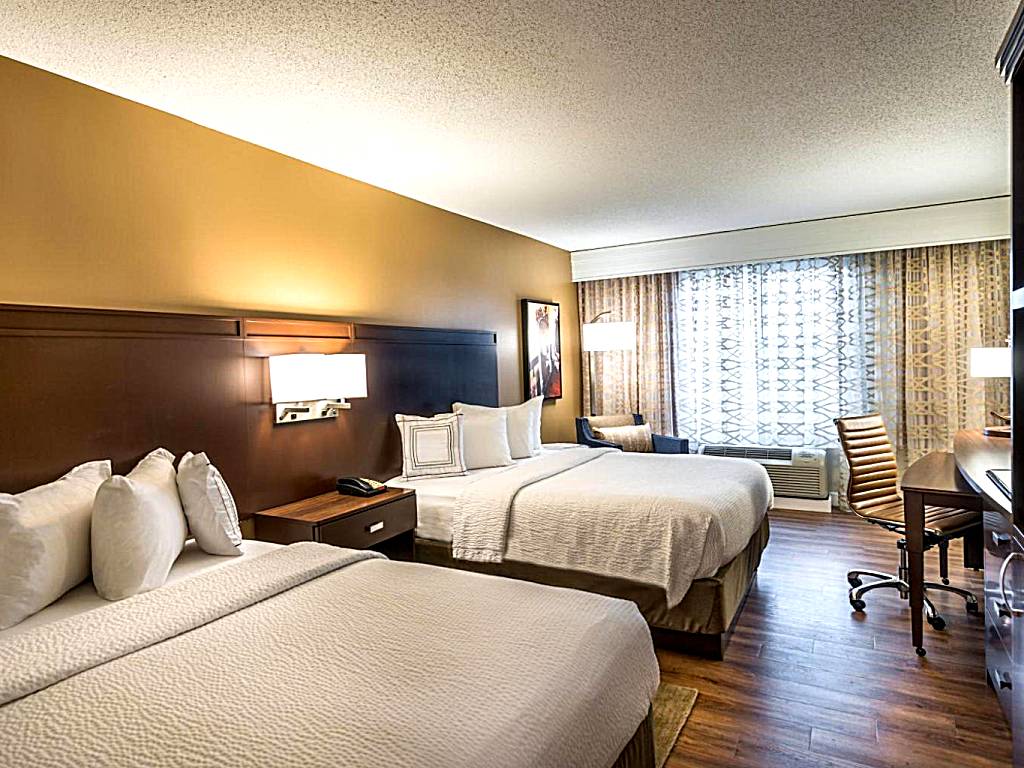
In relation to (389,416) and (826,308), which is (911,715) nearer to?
(389,416)

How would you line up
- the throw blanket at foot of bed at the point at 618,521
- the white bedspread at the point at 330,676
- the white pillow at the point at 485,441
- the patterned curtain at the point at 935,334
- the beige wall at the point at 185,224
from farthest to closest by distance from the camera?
the patterned curtain at the point at 935,334 < the white pillow at the point at 485,441 < the throw blanket at foot of bed at the point at 618,521 < the beige wall at the point at 185,224 < the white bedspread at the point at 330,676

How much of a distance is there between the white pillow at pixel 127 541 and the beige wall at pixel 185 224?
927 mm

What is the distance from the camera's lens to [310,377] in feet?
10.2

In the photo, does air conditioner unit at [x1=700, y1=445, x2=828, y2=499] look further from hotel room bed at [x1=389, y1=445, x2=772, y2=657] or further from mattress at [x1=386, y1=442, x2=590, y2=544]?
mattress at [x1=386, y1=442, x2=590, y2=544]

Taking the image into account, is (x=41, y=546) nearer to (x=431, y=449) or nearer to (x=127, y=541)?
(x=127, y=541)

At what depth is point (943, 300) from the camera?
5.09 m

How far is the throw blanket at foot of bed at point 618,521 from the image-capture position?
287 centimetres

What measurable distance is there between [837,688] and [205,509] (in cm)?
252

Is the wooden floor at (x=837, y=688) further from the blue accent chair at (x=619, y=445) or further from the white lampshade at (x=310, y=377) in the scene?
the white lampshade at (x=310, y=377)

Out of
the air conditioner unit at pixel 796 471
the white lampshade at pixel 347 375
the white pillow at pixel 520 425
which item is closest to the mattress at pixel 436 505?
the white lampshade at pixel 347 375

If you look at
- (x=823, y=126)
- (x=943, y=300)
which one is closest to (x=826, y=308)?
→ (x=943, y=300)

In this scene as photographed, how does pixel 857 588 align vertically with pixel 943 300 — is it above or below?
below

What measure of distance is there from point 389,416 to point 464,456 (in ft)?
1.69

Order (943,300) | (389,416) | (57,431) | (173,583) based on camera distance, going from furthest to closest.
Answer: (943,300), (389,416), (57,431), (173,583)
